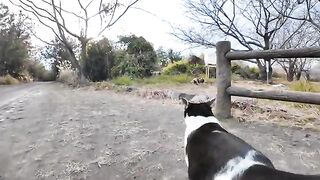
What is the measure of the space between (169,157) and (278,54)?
5.90 feet

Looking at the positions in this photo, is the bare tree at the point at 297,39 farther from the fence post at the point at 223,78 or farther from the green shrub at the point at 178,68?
the fence post at the point at 223,78

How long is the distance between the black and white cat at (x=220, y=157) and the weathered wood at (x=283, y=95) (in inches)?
67.6

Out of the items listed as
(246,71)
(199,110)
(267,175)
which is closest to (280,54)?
(199,110)

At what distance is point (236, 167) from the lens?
6.44 ft

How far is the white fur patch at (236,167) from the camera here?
1929mm

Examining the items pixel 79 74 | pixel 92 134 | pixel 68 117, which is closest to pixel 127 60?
pixel 79 74

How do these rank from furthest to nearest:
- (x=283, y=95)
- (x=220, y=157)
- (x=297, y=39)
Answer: (x=297, y=39)
(x=283, y=95)
(x=220, y=157)

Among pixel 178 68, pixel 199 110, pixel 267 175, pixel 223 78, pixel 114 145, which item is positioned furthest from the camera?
pixel 178 68

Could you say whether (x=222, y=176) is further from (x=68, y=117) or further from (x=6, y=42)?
(x=6, y=42)

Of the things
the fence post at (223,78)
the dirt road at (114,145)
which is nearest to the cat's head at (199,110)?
the dirt road at (114,145)

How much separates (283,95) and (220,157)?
240 centimetres

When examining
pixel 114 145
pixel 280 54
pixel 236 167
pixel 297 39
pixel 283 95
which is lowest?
pixel 114 145

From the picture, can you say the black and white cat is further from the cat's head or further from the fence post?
the fence post

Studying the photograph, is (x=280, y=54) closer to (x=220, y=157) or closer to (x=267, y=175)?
(x=220, y=157)
